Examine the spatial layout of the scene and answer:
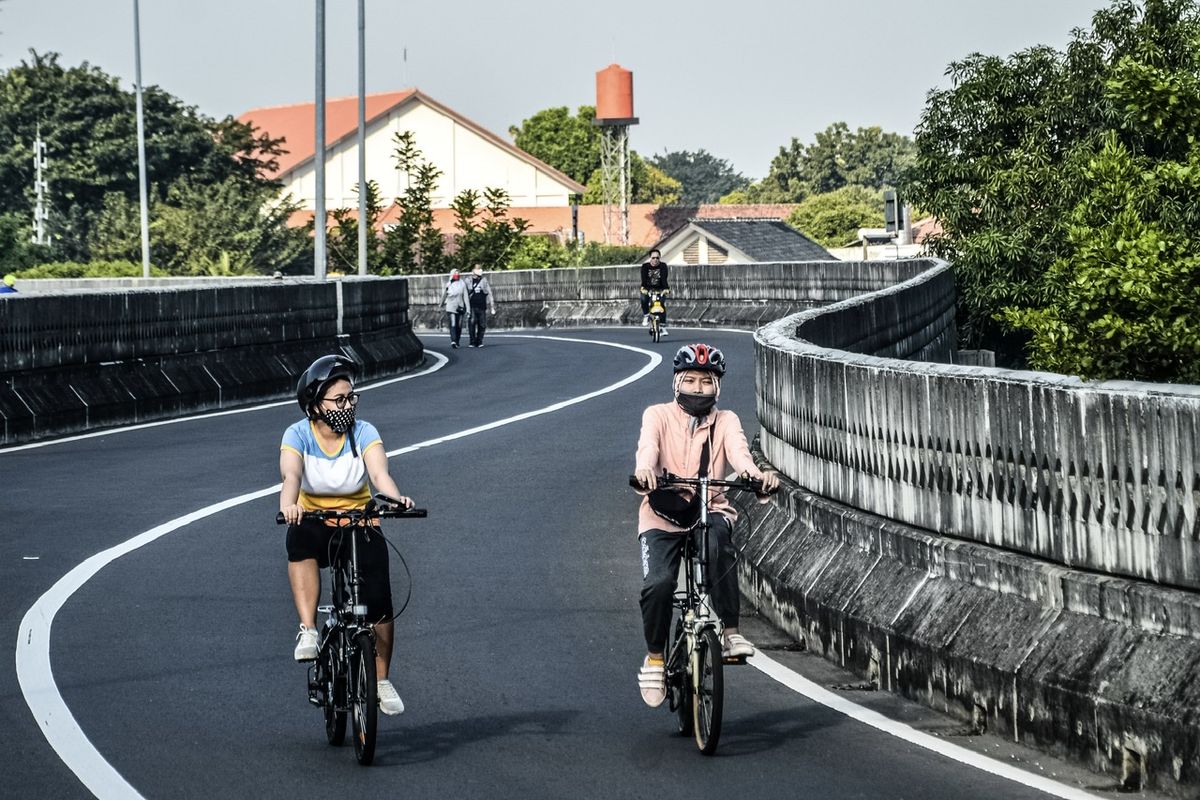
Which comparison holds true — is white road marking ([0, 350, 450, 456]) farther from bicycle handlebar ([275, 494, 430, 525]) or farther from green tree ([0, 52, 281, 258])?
green tree ([0, 52, 281, 258])

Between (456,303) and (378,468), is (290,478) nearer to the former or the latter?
(378,468)

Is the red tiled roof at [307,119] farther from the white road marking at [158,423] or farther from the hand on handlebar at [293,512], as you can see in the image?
the hand on handlebar at [293,512]

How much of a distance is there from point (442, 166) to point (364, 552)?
122629 millimetres

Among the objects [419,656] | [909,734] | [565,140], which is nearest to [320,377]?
[419,656]

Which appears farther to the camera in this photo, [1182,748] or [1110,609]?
[1110,609]

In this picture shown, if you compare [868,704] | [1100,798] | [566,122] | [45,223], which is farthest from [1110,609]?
[566,122]

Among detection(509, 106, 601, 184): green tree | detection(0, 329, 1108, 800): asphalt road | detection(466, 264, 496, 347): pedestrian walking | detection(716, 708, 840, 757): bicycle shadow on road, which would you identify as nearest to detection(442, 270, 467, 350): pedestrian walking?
detection(466, 264, 496, 347): pedestrian walking

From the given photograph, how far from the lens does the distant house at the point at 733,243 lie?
96625mm

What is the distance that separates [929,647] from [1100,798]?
5.09ft

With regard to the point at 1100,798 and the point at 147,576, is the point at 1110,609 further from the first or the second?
the point at 147,576

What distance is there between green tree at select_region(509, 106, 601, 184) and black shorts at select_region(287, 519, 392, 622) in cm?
14713

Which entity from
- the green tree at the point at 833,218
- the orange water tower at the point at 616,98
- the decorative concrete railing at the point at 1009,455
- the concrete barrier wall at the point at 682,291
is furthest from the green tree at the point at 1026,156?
the green tree at the point at 833,218

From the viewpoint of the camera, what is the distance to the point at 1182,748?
6.69 metres

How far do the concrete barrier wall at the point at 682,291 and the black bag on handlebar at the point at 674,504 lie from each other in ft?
92.6
